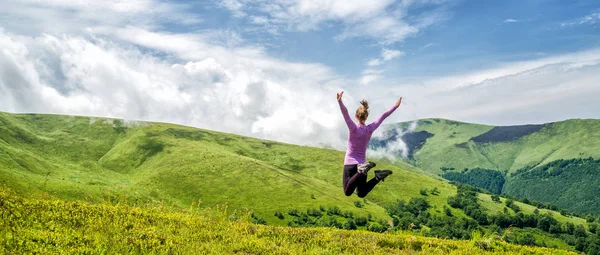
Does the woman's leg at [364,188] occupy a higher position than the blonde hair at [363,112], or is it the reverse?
the blonde hair at [363,112]

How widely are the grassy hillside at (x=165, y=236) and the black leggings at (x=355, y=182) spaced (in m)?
1.56

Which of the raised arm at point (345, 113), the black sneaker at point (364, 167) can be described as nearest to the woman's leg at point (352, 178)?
the black sneaker at point (364, 167)

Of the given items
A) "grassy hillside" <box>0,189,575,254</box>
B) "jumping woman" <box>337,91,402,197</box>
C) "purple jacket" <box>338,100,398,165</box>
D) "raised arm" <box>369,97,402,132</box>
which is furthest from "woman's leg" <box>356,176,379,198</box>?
"raised arm" <box>369,97,402,132</box>

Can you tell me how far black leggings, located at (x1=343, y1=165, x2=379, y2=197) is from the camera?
13.4 metres

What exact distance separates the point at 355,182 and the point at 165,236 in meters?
6.31

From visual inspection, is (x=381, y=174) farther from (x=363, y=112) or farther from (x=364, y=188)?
(x=363, y=112)

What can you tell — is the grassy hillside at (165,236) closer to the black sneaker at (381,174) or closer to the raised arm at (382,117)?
the black sneaker at (381,174)

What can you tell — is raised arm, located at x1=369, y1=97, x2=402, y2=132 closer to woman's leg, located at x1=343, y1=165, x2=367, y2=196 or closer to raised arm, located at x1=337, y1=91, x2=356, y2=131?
raised arm, located at x1=337, y1=91, x2=356, y2=131

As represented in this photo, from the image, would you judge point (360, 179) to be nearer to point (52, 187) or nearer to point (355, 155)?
point (355, 155)

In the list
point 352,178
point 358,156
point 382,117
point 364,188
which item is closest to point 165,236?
point 352,178

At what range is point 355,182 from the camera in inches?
528

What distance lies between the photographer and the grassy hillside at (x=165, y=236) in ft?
29.5

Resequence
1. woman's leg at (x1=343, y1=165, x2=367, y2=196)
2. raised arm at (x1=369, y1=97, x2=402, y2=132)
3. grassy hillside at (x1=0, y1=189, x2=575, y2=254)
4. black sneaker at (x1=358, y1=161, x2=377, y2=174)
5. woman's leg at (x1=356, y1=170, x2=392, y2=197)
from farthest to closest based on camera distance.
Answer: raised arm at (x1=369, y1=97, x2=402, y2=132), woman's leg at (x1=356, y1=170, x2=392, y2=197), woman's leg at (x1=343, y1=165, x2=367, y2=196), black sneaker at (x1=358, y1=161, x2=377, y2=174), grassy hillside at (x1=0, y1=189, x2=575, y2=254)

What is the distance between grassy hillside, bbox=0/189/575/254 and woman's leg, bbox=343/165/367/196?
1640 millimetres
